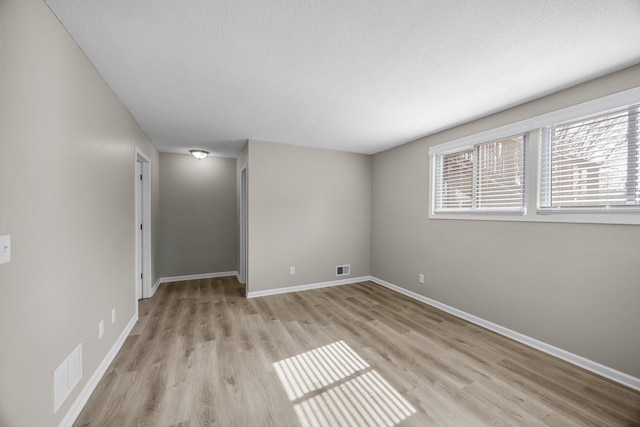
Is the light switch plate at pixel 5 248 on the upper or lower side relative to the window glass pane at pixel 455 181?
lower

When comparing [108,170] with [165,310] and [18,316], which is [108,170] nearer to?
[18,316]

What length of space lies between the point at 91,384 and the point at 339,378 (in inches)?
71.8

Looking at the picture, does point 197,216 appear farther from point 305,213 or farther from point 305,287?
point 305,287

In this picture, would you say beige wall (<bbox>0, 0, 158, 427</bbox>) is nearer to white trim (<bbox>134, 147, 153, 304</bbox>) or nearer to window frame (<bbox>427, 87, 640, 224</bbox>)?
white trim (<bbox>134, 147, 153, 304</bbox>)

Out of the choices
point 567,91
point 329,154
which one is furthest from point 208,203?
point 567,91

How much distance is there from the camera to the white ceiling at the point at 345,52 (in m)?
1.34

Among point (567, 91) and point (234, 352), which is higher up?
point (567, 91)

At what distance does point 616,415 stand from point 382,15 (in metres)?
2.93

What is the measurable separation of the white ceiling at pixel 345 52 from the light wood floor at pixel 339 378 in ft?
7.95

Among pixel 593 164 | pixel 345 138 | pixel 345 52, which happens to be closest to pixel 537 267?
pixel 593 164

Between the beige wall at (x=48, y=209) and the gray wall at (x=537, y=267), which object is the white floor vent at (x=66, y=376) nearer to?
the beige wall at (x=48, y=209)

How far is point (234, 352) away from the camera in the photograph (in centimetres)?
227

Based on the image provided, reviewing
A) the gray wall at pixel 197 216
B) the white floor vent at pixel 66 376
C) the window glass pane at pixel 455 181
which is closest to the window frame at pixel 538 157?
the window glass pane at pixel 455 181

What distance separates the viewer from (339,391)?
179 centimetres
